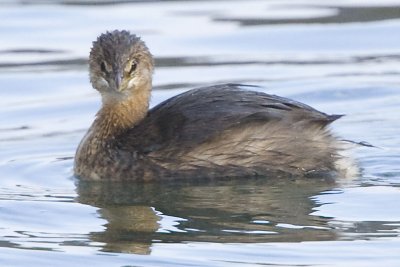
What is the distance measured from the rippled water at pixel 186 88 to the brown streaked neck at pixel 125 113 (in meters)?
0.42

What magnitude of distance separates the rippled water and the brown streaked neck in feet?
1.37

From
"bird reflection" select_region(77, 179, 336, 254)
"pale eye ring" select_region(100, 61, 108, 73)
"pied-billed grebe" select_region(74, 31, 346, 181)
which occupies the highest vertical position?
"pale eye ring" select_region(100, 61, 108, 73)

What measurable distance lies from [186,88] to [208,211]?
4.21m

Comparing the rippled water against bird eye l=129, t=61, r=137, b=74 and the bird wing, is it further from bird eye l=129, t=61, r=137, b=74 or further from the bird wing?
bird eye l=129, t=61, r=137, b=74

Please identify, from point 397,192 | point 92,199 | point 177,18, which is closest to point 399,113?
point 397,192

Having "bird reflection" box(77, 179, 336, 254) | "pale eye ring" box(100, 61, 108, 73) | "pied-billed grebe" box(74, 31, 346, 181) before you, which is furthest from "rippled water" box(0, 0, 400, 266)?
"pale eye ring" box(100, 61, 108, 73)

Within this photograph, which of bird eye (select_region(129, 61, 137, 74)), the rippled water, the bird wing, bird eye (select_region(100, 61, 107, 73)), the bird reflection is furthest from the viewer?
bird eye (select_region(129, 61, 137, 74))

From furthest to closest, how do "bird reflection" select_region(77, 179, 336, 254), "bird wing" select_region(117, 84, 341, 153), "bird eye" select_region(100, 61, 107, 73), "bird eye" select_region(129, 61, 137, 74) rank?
"bird eye" select_region(129, 61, 137, 74) < "bird eye" select_region(100, 61, 107, 73) < "bird wing" select_region(117, 84, 341, 153) < "bird reflection" select_region(77, 179, 336, 254)

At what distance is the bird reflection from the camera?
28.5 feet

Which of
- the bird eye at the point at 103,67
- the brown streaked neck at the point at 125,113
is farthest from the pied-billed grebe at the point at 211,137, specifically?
the brown streaked neck at the point at 125,113

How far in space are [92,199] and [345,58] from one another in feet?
17.0

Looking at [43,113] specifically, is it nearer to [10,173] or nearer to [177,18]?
[10,173]

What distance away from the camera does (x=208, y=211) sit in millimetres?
9484

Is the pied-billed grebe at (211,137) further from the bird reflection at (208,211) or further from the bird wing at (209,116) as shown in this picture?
the bird reflection at (208,211)
